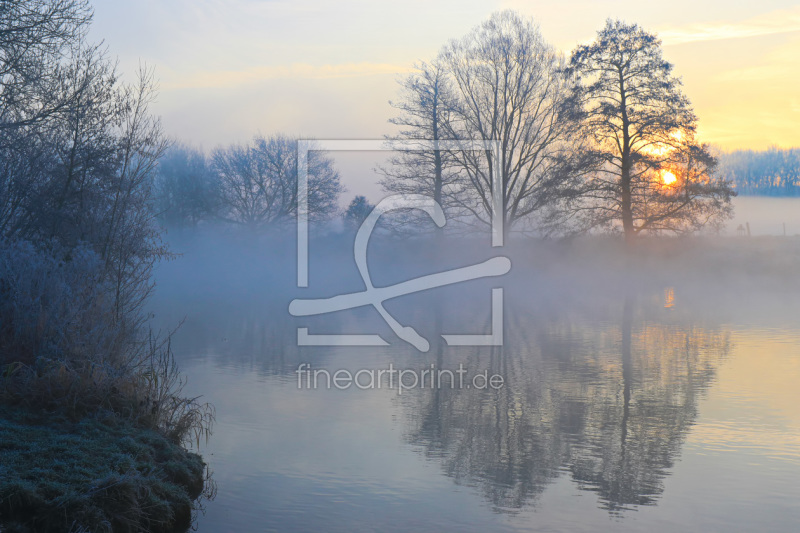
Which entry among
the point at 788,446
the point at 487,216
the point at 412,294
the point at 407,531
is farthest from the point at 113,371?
the point at 487,216

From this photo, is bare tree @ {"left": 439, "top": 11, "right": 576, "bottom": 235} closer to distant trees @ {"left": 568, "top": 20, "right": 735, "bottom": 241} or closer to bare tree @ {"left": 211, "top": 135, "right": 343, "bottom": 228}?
distant trees @ {"left": 568, "top": 20, "right": 735, "bottom": 241}

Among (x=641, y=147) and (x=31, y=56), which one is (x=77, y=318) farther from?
(x=641, y=147)

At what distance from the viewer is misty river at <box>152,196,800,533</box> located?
667 centimetres

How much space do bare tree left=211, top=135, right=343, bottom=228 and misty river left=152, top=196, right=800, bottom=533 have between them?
96.0 ft

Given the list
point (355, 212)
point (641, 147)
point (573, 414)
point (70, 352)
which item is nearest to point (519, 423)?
point (573, 414)

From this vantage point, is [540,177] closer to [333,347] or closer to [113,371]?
[333,347]

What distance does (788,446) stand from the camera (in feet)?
27.5

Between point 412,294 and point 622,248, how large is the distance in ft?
31.6

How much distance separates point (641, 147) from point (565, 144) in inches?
127

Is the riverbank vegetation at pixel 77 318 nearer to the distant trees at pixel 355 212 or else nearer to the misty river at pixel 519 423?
the misty river at pixel 519 423

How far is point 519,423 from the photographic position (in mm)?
9477

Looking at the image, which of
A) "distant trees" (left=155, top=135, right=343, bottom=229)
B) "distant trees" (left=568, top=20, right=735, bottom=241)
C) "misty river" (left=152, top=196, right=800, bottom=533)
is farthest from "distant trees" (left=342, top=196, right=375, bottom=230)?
"misty river" (left=152, top=196, right=800, bottom=533)

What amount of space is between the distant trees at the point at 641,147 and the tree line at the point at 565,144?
0.14ft

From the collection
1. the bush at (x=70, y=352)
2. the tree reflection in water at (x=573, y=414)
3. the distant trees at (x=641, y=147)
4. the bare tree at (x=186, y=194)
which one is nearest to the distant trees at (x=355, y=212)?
the bare tree at (x=186, y=194)
